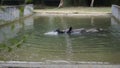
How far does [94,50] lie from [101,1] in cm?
3893

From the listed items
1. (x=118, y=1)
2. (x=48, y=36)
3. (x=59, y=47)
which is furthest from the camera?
(x=118, y=1)

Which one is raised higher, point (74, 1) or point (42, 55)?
point (42, 55)

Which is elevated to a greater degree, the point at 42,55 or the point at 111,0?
the point at 42,55

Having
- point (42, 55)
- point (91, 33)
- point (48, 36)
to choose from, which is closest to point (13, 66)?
point (42, 55)

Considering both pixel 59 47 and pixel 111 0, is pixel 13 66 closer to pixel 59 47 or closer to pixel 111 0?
pixel 59 47

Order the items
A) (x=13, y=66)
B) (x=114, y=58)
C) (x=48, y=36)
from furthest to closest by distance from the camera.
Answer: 1. (x=48, y=36)
2. (x=114, y=58)
3. (x=13, y=66)

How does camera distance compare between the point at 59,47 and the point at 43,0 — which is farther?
the point at 43,0

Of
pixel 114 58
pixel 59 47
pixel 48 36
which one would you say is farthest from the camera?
pixel 48 36

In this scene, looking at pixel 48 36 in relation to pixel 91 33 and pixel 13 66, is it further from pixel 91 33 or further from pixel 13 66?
pixel 13 66

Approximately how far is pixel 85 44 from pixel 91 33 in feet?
14.6

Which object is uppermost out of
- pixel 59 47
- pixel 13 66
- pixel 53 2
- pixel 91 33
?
pixel 13 66

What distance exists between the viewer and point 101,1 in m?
51.4

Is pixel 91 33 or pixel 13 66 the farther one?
pixel 91 33

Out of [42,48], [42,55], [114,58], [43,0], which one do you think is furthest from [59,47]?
[43,0]
